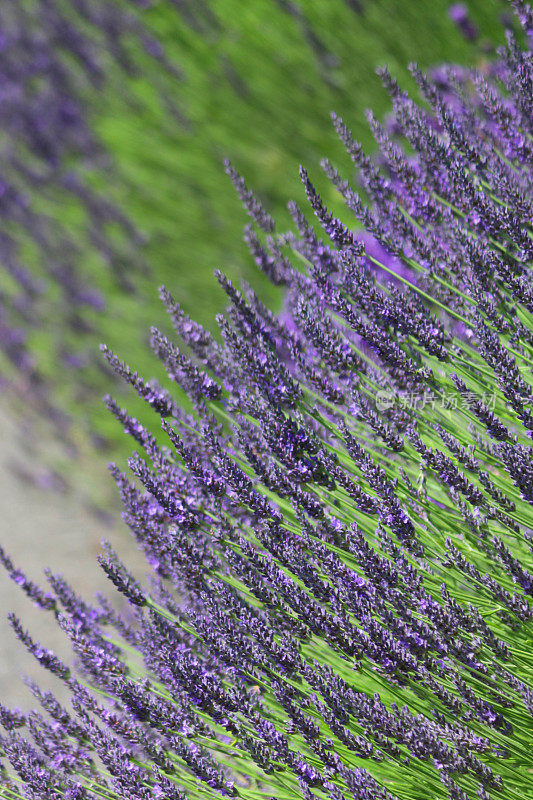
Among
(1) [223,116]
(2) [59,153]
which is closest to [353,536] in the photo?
(1) [223,116]

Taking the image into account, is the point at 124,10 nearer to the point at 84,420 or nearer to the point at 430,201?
the point at 84,420

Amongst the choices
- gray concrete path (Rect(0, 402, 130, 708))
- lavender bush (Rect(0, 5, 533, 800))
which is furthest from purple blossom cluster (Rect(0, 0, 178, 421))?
lavender bush (Rect(0, 5, 533, 800))

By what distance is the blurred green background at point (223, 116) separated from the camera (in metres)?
2.24

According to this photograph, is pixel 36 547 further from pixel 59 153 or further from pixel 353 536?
pixel 353 536

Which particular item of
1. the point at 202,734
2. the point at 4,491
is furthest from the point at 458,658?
the point at 4,491

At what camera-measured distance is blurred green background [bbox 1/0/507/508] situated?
7.34ft

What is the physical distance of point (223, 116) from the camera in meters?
2.51

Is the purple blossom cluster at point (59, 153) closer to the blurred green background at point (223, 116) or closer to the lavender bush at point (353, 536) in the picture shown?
the blurred green background at point (223, 116)

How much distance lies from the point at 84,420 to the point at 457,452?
8.27ft

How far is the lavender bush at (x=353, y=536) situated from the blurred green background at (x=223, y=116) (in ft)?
3.57

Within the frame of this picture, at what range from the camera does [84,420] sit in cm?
325

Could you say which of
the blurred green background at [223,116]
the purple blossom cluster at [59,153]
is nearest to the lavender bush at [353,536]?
the blurred green background at [223,116]

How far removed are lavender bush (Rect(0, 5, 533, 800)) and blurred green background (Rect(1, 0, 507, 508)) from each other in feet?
3.57

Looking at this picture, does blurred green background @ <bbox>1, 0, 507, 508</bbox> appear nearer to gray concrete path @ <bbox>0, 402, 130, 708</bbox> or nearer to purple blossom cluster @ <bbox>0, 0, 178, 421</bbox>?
purple blossom cluster @ <bbox>0, 0, 178, 421</bbox>
